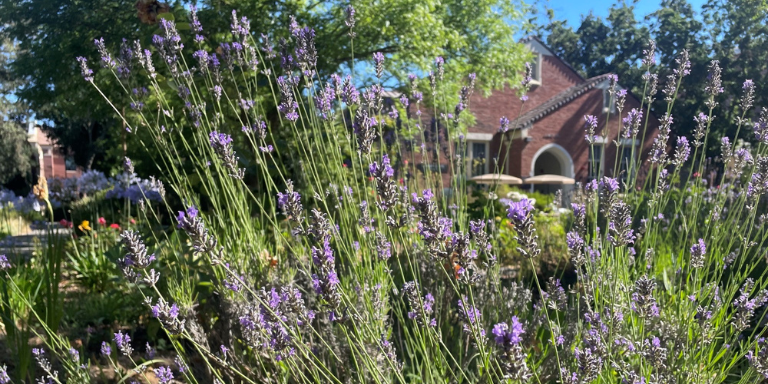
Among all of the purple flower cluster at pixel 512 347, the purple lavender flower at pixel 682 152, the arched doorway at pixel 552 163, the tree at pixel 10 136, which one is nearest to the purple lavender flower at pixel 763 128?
the purple lavender flower at pixel 682 152

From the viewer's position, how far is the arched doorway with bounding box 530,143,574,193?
19531 mm

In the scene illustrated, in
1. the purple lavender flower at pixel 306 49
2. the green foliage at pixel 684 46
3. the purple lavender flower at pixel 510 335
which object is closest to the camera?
the purple lavender flower at pixel 510 335

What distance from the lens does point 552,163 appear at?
21.6 m

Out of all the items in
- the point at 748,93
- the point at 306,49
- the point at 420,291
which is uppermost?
the point at 306,49

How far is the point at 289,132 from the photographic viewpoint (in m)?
5.27

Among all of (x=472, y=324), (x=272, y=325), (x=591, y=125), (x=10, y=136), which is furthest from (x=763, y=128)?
(x=10, y=136)

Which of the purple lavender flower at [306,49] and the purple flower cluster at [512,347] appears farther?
the purple lavender flower at [306,49]

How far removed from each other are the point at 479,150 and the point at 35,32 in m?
15.0

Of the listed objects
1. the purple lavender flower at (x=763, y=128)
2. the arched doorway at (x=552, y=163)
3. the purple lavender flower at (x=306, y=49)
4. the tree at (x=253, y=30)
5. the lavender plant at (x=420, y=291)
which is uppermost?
the tree at (x=253, y=30)

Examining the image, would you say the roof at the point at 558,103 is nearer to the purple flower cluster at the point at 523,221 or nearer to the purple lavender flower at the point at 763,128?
the purple lavender flower at the point at 763,128

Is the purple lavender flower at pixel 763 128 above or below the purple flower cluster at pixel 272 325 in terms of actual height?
above

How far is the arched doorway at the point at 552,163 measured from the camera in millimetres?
19531

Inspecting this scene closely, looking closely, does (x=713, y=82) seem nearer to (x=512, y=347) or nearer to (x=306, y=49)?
(x=306, y=49)

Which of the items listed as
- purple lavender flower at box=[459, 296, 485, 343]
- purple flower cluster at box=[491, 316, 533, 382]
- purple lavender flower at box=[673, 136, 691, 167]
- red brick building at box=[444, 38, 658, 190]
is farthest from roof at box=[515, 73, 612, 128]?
purple flower cluster at box=[491, 316, 533, 382]
